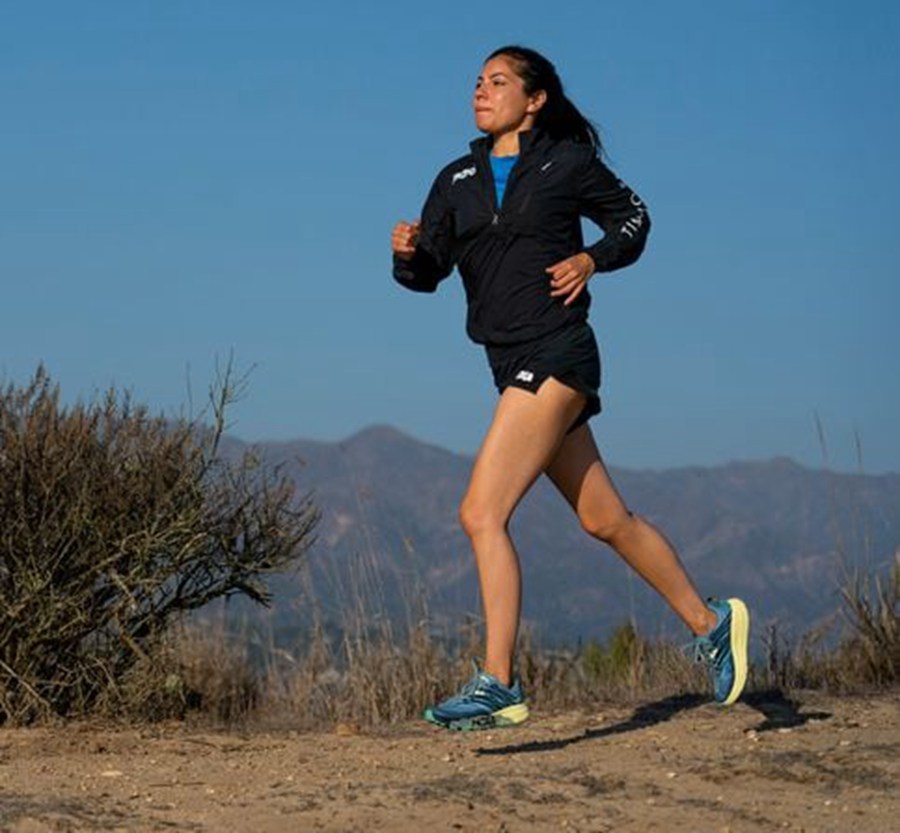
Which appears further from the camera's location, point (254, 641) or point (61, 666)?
point (254, 641)

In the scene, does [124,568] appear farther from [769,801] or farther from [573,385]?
[769,801]

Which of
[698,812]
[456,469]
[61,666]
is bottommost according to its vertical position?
[698,812]

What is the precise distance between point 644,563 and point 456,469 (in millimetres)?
170468

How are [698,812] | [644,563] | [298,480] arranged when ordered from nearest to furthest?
[698,812] → [644,563] → [298,480]

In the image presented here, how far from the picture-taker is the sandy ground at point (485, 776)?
6.51 meters

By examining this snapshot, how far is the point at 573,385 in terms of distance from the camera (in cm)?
712

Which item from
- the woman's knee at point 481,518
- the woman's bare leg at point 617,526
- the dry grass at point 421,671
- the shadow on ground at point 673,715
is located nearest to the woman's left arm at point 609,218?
the woman's bare leg at point 617,526

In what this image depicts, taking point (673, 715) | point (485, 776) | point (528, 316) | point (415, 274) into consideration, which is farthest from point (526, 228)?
point (673, 715)

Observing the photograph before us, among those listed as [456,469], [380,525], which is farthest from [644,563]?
[456,469]

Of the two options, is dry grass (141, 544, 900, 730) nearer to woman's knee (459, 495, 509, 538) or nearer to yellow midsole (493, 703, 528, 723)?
yellow midsole (493, 703, 528, 723)

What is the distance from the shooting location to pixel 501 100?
24.0 ft

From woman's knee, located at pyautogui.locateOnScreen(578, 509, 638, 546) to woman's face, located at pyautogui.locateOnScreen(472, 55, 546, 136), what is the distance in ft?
4.78

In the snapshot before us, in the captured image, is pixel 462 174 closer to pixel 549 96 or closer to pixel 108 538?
pixel 549 96

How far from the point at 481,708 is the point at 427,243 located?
173 centimetres
